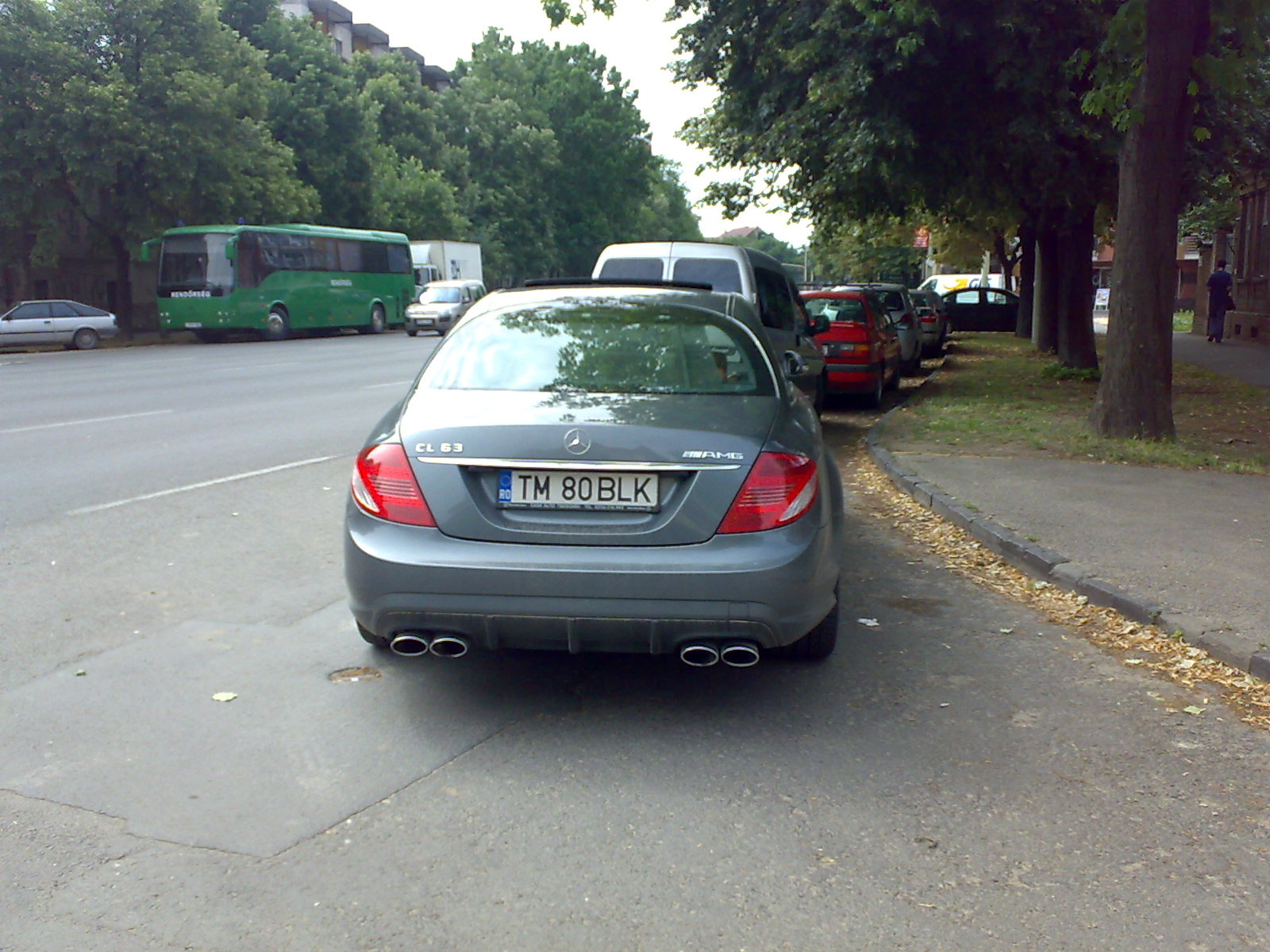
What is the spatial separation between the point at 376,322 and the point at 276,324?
20.9ft

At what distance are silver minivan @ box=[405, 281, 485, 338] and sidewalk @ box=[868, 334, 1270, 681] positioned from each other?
30533 millimetres

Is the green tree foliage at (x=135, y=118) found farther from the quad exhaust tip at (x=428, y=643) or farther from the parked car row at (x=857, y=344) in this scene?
the quad exhaust tip at (x=428, y=643)

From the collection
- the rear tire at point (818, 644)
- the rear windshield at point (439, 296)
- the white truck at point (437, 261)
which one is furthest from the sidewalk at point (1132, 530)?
the white truck at point (437, 261)

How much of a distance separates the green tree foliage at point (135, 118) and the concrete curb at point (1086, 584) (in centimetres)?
3063

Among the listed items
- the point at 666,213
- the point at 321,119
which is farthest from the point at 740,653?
the point at 666,213

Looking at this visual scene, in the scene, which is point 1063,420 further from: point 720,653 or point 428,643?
point 428,643

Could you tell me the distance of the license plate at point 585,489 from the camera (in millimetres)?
4332

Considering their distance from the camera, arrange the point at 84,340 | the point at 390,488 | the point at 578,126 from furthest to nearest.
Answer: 1. the point at 578,126
2. the point at 84,340
3. the point at 390,488

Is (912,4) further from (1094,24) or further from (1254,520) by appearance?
(1254,520)

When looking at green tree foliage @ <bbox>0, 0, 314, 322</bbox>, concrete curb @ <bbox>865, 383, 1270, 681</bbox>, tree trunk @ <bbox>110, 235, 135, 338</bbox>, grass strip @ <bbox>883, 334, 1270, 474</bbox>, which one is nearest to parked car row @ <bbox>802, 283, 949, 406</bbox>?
grass strip @ <bbox>883, 334, 1270, 474</bbox>

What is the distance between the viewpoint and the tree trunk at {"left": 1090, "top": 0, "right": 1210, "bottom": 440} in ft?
35.4

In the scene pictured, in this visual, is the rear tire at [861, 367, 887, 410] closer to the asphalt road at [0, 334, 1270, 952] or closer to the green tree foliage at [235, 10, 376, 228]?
the asphalt road at [0, 334, 1270, 952]

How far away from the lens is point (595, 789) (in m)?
3.93

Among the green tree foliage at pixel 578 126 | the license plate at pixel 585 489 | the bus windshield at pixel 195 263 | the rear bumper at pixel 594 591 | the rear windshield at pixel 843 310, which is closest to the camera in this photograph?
Result: the rear bumper at pixel 594 591
